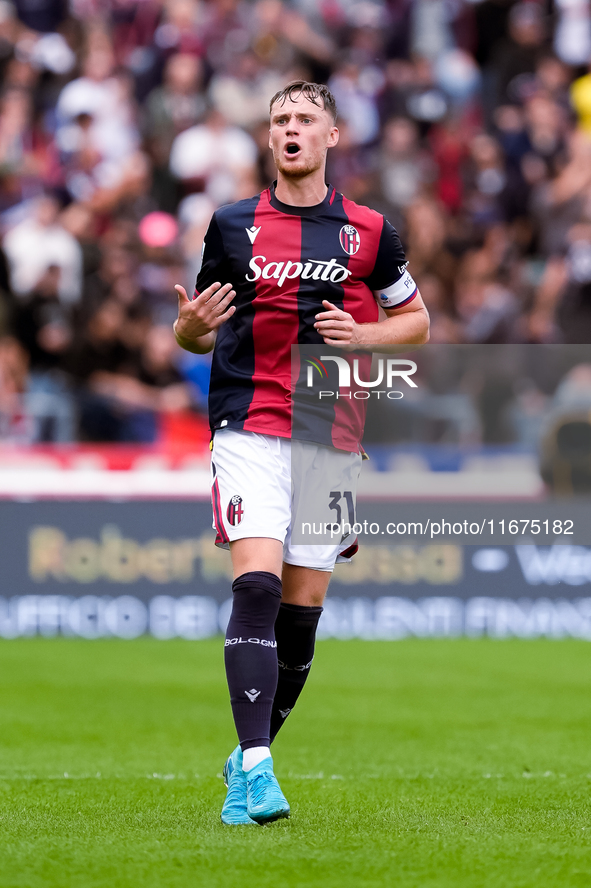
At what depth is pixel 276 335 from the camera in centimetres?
421

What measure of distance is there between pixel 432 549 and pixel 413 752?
12.0 feet

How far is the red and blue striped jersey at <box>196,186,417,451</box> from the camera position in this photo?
13.8 ft

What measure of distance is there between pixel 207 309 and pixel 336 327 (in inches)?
16.5

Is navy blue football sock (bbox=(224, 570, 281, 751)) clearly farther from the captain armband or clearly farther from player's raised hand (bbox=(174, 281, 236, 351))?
the captain armband

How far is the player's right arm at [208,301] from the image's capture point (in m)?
4.15

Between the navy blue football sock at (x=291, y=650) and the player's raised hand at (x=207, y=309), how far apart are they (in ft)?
3.20

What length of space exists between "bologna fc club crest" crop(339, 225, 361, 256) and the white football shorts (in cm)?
66

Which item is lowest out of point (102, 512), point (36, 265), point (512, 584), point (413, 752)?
point (413, 752)

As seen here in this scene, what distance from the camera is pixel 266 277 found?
4.20m

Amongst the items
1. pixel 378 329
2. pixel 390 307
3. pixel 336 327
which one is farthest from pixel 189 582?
pixel 336 327

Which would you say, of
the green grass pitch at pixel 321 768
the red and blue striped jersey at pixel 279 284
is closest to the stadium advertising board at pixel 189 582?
the green grass pitch at pixel 321 768

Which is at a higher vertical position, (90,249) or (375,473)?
(90,249)

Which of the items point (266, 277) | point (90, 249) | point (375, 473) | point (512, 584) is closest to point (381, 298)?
point (266, 277)

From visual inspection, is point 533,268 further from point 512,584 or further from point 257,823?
point 257,823
